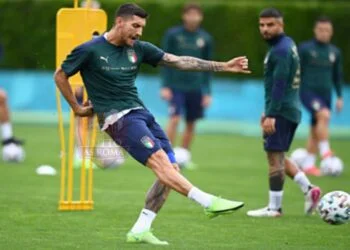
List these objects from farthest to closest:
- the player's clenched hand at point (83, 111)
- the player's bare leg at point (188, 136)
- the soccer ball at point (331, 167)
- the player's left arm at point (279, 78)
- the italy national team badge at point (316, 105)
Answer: the player's bare leg at point (188, 136) < the italy national team badge at point (316, 105) < the soccer ball at point (331, 167) < the player's left arm at point (279, 78) < the player's clenched hand at point (83, 111)

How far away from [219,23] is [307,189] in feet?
56.5

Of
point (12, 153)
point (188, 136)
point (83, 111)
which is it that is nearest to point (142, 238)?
point (83, 111)

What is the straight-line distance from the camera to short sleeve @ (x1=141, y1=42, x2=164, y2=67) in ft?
36.1

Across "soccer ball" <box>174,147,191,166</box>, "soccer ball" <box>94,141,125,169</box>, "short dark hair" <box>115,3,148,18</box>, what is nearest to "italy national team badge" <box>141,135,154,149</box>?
"soccer ball" <box>94,141,125,169</box>

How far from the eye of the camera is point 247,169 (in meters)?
19.0

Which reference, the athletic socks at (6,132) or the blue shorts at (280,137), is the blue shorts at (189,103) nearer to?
→ the athletic socks at (6,132)

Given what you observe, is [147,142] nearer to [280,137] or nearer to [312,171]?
[280,137]

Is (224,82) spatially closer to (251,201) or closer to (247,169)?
(247,169)

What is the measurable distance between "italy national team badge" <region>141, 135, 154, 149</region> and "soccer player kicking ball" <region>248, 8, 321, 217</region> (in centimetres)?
273

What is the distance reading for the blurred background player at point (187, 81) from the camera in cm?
1955

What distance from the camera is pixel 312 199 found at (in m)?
13.2

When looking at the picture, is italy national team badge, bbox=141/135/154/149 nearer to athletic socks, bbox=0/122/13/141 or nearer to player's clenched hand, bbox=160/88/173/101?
athletic socks, bbox=0/122/13/141

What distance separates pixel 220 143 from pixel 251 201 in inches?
382

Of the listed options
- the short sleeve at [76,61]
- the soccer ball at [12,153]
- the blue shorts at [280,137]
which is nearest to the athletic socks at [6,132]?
the soccer ball at [12,153]
